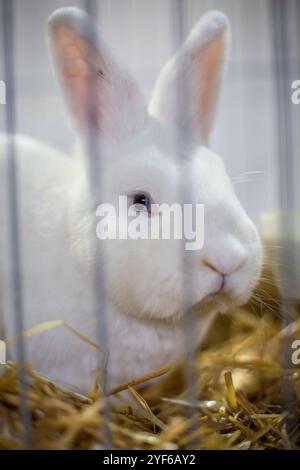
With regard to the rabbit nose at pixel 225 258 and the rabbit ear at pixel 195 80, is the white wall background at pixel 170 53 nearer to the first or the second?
the rabbit ear at pixel 195 80

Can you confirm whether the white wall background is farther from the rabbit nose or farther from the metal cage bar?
the rabbit nose

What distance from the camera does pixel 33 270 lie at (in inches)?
44.7

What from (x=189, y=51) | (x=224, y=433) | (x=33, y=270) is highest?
(x=189, y=51)

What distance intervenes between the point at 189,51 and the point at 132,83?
130mm

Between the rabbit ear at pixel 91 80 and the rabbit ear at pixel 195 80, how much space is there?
0.20 feet

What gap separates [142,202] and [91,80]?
255mm

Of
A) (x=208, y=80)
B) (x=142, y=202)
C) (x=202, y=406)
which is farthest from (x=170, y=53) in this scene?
(x=202, y=406)

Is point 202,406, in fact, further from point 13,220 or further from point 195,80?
point 195,80

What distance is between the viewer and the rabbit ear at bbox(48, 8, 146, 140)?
3.23ft

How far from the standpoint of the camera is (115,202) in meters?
1.04

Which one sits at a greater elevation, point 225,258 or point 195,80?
point 195,80

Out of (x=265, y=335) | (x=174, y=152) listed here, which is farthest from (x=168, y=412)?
(x=174, y=152)
